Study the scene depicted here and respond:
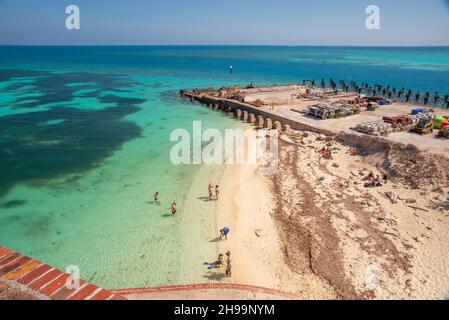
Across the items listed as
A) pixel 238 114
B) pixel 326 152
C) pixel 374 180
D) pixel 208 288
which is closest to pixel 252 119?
pixel 238 114

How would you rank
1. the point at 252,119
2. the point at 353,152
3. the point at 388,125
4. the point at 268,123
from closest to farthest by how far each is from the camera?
the point at 353,152
the point at 388,125
the point at 268,123
the point at 252,119

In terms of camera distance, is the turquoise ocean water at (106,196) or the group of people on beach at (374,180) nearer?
the turquoise ocean water at (106,196)

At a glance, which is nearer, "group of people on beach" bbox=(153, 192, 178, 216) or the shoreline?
the shoreline

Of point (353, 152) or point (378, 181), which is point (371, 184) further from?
point (353, 152)

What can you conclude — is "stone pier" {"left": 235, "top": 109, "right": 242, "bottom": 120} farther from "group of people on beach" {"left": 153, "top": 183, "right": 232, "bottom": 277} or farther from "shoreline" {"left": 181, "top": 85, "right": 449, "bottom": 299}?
"group of people on beach" {"left": 153, "top": 183, "right": 232, "bottom": 277}

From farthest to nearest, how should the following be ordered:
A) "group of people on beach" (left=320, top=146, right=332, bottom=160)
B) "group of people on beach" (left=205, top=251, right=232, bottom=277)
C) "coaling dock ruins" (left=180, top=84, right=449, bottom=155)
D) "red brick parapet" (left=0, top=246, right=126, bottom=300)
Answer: "coaling dock ruins" (left=180, top=84, right=449, bottom=155)
"group of people on beach" (left=320, top=146, right=332, bottom=160)
"group of people on beach" (left=205, top=251, right=232, bottom=277)
"red brick parapet" (left=0, top=246, right=126, bottom=300)

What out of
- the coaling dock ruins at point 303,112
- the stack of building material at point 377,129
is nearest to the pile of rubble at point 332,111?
the coaling dock ruins at point 303,112

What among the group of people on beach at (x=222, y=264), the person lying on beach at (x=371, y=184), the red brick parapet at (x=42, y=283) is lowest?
the group of people on beach at (x=222, y=264)

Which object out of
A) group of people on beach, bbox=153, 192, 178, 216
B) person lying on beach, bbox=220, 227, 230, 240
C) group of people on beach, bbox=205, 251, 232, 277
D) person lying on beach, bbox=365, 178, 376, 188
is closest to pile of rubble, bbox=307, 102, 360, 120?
person lying on beach, bbox=365, 178, 376, 188

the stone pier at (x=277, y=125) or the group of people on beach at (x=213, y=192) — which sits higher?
the stone pier at (x=277, y=125)

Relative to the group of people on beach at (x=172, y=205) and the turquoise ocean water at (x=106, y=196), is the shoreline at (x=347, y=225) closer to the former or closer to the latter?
the turquoise ocean water at (x=106, y=196)

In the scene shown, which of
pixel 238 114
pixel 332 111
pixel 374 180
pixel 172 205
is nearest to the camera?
pixel 172 205

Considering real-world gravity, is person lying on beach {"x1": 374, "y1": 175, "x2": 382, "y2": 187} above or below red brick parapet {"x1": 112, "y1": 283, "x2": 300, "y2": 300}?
above
